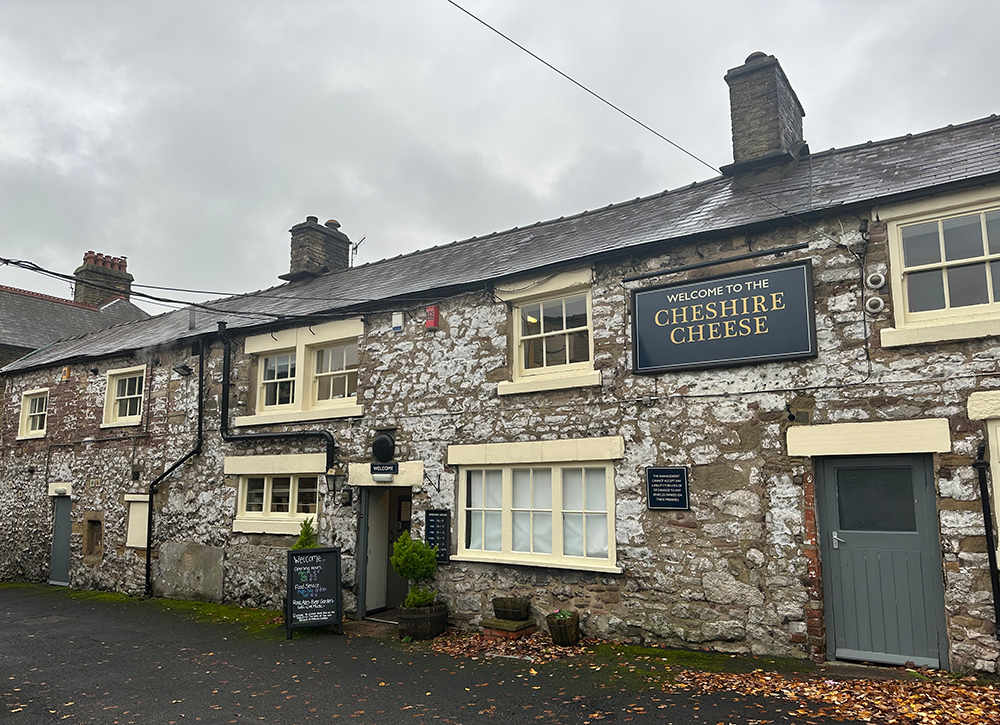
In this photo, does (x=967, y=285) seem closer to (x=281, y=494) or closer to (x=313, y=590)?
(x=313, y=590)

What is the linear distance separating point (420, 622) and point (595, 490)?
9.12 ft

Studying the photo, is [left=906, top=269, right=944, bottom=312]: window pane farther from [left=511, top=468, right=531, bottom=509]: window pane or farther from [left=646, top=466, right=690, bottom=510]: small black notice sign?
[left=511, top=468, right=531, bottom=509]: window pane

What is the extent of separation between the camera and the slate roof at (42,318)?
69.9 ft

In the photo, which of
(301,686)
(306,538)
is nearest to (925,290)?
(301,686)

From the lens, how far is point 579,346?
9180mm

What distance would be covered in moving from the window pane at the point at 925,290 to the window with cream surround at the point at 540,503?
11.0 ft

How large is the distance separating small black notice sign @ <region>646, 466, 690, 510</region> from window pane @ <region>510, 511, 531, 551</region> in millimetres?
1683

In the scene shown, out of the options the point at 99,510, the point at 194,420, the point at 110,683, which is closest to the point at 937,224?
the point at 110,683

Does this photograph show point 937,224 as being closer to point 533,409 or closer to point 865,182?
point 865,182

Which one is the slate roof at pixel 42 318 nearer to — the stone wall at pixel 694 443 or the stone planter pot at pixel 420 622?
the stone wall at pixel 694 443

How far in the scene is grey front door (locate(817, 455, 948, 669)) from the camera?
6.75 metres

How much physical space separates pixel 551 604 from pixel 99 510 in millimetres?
10130

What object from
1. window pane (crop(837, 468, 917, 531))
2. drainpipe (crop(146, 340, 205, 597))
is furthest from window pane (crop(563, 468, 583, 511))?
drainpipe (crop(146, 340, 205, 597))

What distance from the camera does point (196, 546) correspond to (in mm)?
12422
